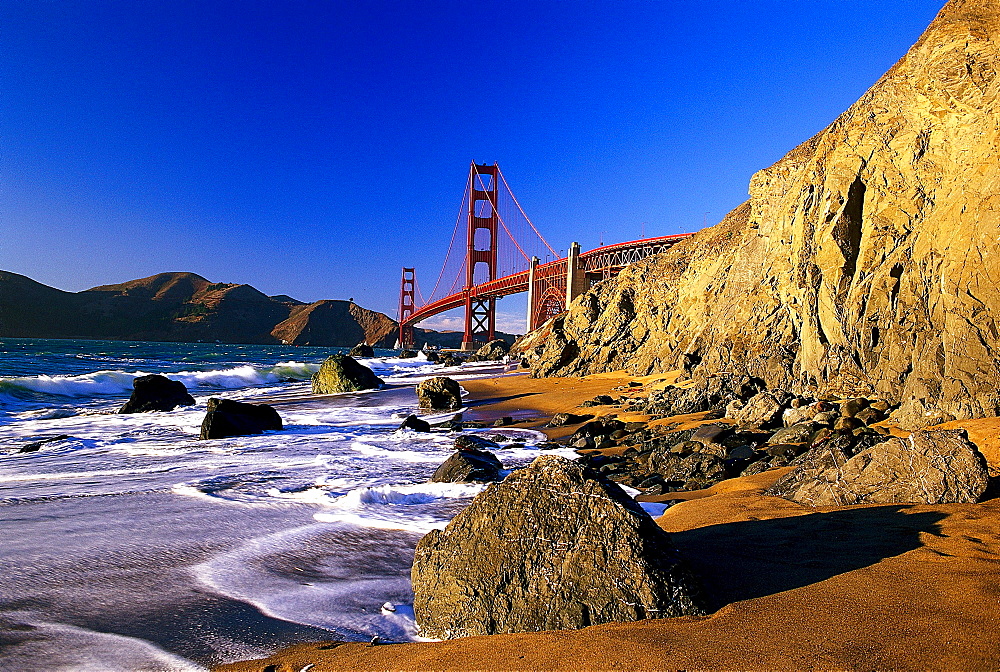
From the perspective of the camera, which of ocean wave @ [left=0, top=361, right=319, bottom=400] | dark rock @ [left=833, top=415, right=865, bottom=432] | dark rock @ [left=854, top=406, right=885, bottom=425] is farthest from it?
ocean wave @ [left=0, top=361, right=319, bottom=400]

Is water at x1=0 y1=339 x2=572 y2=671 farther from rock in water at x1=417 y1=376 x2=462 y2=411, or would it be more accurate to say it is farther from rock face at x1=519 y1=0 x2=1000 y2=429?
rock face at x1=519 y1=0 x2=1000 y2=429

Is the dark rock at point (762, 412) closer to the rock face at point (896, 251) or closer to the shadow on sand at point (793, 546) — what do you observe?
the rock face at point (896, 251)

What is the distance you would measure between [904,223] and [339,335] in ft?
363

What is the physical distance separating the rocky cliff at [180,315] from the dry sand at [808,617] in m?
100

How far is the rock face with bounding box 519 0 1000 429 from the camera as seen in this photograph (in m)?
6.21

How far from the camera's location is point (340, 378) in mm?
18953

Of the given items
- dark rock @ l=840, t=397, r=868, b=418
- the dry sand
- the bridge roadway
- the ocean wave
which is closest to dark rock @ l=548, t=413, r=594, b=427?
dark rock @ l=840, t=397, r=868, b=418

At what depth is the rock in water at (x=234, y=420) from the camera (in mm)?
9273

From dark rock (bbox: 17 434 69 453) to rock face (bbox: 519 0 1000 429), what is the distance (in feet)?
37.3


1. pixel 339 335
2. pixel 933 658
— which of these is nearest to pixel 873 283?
pixel 933 658

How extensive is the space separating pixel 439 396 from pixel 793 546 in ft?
36.4

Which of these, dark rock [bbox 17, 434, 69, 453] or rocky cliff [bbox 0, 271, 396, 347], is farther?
rocky cliff [bbox 0, 271, 396, 347]

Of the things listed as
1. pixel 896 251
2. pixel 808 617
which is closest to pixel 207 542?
pixel 808 617

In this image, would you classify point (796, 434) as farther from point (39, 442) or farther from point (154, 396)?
point (154, 396)
